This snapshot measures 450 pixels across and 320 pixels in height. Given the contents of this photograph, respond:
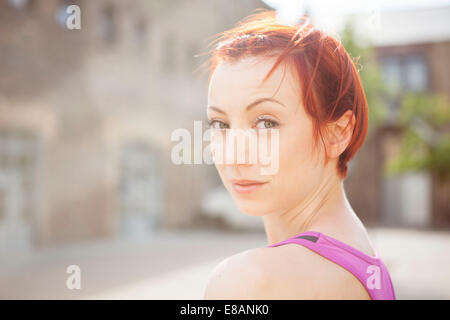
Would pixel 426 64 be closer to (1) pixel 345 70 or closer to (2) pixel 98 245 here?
(2) pixel 98 245

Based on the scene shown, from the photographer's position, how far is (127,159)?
11695mm

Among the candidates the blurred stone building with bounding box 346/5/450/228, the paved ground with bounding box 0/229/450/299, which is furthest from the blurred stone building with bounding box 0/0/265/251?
the blurred stone building with bounding box 346/5/450/228

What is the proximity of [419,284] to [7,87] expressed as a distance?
7.78 meters

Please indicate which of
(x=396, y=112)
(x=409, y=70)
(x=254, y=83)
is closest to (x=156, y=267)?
(x=254, y=83)

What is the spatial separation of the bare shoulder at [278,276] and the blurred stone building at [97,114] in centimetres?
800

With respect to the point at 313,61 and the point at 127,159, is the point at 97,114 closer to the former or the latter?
the point at 127,159

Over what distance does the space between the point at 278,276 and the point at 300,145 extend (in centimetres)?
25

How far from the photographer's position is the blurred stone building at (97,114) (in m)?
9.08

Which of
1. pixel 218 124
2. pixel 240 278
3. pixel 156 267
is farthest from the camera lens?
pixel 156 267

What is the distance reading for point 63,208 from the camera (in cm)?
967

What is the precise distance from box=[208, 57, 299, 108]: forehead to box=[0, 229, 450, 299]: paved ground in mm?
2195

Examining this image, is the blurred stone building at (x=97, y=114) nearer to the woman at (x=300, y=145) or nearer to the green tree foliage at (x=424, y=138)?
the green tree foliage at (x=424, y=138)

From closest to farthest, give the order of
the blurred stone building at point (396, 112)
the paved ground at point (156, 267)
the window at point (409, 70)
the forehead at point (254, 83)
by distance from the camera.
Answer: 1. the forehead at point (254, 83)
2. the paved ground at point (156, 267)
3. the blurred stone building at point (396, 112)
4. the window at point (409, 70)

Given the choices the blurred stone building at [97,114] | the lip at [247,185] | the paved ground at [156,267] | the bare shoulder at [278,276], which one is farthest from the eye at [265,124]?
the blurred stone building at [97,114]
